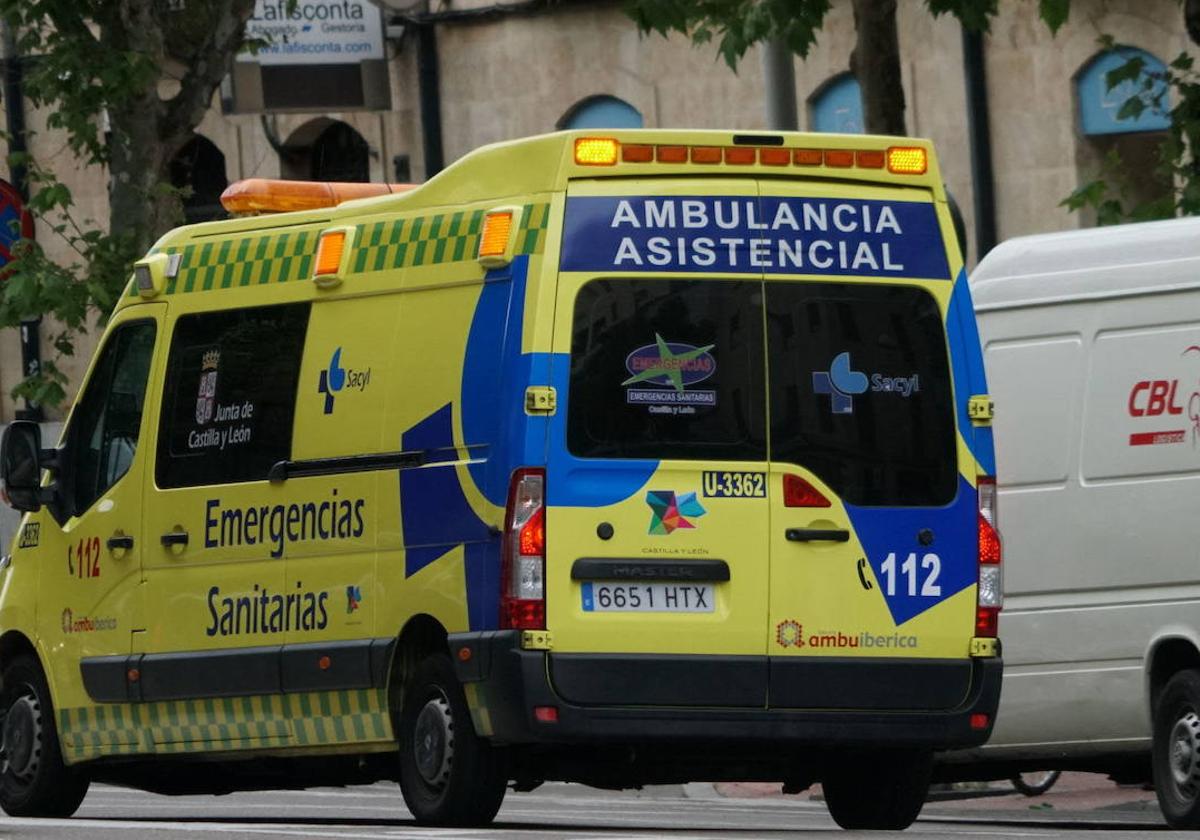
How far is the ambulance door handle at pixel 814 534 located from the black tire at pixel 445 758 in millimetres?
1261

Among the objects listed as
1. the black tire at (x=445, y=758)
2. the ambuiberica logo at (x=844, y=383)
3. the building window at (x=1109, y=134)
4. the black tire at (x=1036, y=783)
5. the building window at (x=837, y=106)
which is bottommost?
the black tire at (x=1036, y=783)

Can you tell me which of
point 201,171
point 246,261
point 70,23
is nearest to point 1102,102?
point 70,23

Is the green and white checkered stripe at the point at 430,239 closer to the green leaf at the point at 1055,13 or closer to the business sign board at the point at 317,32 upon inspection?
the green leaf at the point at 1055,13

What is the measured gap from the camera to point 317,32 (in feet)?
88.4

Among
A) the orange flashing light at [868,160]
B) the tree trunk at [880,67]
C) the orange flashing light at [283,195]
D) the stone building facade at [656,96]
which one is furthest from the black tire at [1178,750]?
the stone building facade at [656,96]

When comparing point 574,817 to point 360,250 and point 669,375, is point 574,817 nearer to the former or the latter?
point 360,250

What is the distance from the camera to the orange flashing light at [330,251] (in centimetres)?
1273

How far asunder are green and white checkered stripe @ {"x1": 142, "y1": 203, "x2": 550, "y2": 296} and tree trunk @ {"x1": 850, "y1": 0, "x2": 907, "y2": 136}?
597 centimetres

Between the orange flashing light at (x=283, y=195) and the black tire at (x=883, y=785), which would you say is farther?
the orange flashing light at (x=283, y=195)

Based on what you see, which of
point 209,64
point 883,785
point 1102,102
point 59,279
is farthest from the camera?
point 1102,102

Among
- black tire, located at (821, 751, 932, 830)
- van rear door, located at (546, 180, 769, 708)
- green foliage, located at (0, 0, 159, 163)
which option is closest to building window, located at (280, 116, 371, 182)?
green foliage, located at (0, 0, 159, 163)

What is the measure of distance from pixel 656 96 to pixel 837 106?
2.06 m

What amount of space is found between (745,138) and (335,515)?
2.07 meters

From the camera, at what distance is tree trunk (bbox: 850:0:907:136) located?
18703 mm
